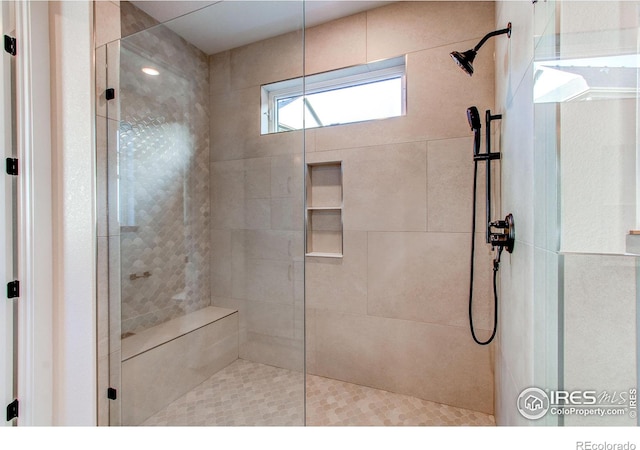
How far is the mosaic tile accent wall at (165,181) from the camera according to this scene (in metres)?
1.61

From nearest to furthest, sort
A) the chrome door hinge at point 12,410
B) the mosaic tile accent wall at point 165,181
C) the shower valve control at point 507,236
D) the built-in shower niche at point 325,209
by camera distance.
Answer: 1. the shower valve control at point 507,236
2. the chrome door hinge at point 12,410
3. the mosaic tile accent wall at point 165,181
4. the built-in shower niche at point 325,209

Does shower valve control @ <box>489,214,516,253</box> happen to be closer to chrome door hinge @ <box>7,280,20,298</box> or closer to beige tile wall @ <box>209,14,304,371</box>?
beige tile wall @ <box>209,14,304,371</box>

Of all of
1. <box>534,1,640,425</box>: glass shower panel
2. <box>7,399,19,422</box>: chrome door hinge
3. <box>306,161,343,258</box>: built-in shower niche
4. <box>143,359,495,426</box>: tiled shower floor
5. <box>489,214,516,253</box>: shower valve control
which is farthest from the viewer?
<box>306,161,343,258</box>: built-in shower niche

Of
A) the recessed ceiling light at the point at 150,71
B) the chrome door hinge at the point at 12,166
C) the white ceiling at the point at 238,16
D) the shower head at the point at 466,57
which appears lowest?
the chrome door hinge at the point at 12,166

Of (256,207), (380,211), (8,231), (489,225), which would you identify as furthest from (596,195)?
(8,231)

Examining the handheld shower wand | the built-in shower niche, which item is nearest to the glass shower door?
the built-in shower niche

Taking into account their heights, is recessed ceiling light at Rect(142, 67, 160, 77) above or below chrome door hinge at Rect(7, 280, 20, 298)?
above

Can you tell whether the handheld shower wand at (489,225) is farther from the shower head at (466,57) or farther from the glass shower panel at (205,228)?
the glass shower panel at (205,228)

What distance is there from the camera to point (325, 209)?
6.79 feet

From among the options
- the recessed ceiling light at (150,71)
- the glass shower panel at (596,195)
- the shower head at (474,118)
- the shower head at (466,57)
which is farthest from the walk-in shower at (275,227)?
the glass shower panel at (596,195)

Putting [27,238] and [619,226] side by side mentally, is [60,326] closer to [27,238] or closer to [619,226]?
[27,238]

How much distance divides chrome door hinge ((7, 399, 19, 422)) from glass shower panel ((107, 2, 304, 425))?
372 mm

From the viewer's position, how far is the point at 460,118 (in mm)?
1641

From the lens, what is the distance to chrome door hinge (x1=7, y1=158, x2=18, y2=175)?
45.7 inches
